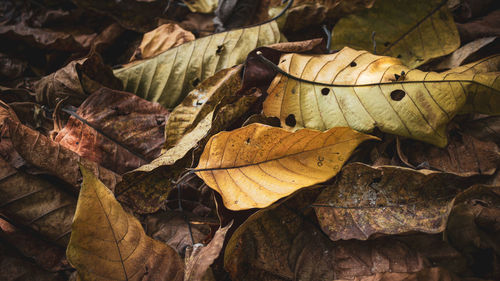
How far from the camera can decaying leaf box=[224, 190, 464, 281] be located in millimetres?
969

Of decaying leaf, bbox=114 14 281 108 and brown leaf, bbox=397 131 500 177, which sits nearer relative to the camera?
brown leaf, bbox=397 131 500 177

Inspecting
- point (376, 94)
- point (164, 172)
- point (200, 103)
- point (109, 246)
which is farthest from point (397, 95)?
point (109, 246)

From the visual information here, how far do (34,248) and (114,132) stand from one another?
47 cm

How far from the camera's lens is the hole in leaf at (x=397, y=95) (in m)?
1.07

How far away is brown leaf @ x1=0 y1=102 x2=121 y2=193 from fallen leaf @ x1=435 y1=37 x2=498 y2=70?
1371 mm

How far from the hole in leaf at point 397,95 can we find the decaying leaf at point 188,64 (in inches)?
24.5

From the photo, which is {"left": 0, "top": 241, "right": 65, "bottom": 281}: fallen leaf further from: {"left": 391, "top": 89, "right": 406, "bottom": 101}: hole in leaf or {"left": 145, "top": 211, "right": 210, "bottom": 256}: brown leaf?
{"left": 391, "top": 89, "right": 406, "bottom": 101}: hole in leaf

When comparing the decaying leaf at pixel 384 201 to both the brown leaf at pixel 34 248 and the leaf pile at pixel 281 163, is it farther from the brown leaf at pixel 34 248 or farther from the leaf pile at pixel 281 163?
the brown leaf at pixel 34 248

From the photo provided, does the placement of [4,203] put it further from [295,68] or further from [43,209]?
[295,68]

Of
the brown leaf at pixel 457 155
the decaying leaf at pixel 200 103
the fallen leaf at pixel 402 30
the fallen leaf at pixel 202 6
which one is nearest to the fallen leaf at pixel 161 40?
the fallen leaf at pixel 202 6

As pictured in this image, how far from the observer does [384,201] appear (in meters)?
1.01

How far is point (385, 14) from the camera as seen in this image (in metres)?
1.46

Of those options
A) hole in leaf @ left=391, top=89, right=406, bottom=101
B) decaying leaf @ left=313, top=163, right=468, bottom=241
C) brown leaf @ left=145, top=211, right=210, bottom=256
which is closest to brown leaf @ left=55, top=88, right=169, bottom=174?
brown leaf @ left=145, top=211, right=210, bottom=256

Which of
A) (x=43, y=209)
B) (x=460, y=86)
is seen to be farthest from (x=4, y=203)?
(x=460, y=86)
